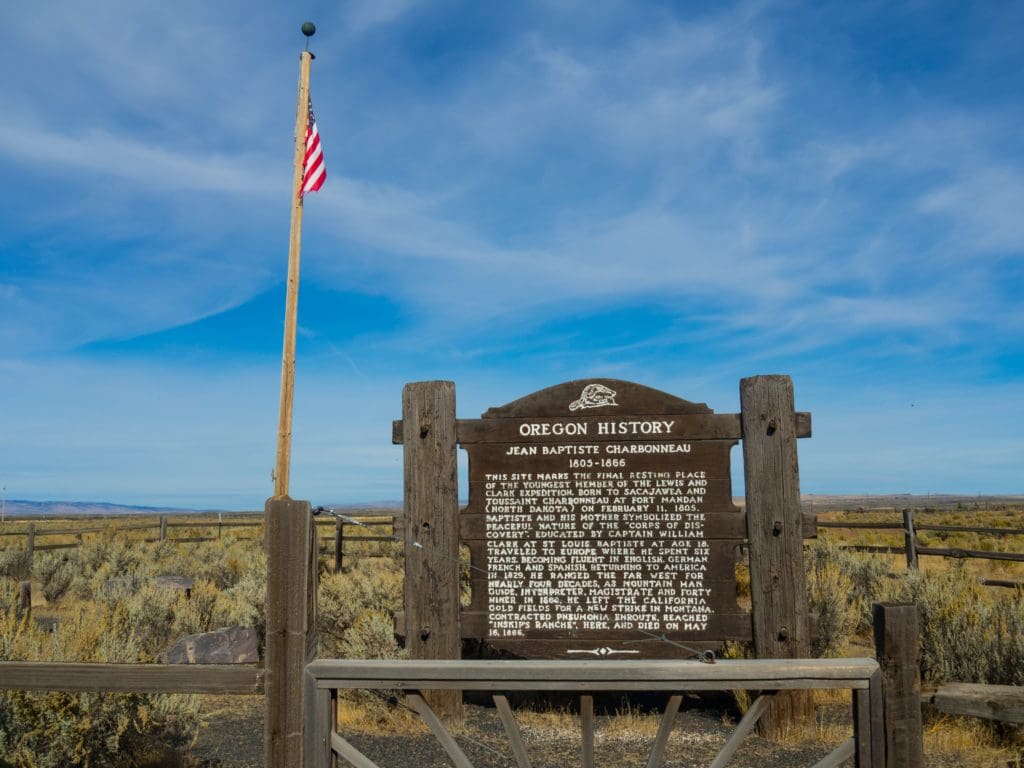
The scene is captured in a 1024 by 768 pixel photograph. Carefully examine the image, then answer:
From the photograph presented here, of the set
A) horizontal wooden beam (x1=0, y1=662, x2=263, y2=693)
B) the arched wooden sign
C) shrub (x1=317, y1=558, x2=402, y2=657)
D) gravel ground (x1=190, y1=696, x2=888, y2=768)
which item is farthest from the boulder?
horizontal wooden beam (x1=0, y1=662, x2=263, y2=693)

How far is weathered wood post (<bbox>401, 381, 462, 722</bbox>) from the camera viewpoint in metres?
6.71

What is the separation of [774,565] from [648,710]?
6.84 feet

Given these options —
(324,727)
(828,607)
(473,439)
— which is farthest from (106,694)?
(828,607)

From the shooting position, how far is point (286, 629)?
11.2 ft

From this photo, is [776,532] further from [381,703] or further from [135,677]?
[135,677]

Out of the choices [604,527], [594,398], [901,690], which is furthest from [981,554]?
[901,690]

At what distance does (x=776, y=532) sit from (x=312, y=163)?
29.5 ft

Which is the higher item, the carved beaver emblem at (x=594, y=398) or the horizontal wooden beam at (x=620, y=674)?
the carved beaver emblem at (x=594, y=398)

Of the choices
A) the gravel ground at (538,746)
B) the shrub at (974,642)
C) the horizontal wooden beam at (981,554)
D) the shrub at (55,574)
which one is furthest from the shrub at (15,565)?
the horizontal wooden beam at (981,554)

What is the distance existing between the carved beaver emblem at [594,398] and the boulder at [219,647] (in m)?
4.55

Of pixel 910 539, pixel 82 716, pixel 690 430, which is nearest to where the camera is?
pixel 82 716

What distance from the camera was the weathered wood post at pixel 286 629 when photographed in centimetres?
339

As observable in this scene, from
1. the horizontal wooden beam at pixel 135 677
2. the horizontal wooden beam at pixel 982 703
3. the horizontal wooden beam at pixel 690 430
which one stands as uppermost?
the horizontal wooden beam at pixel 690 430

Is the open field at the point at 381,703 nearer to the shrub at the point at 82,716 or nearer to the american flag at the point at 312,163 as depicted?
the shrub at the point at 82,716
